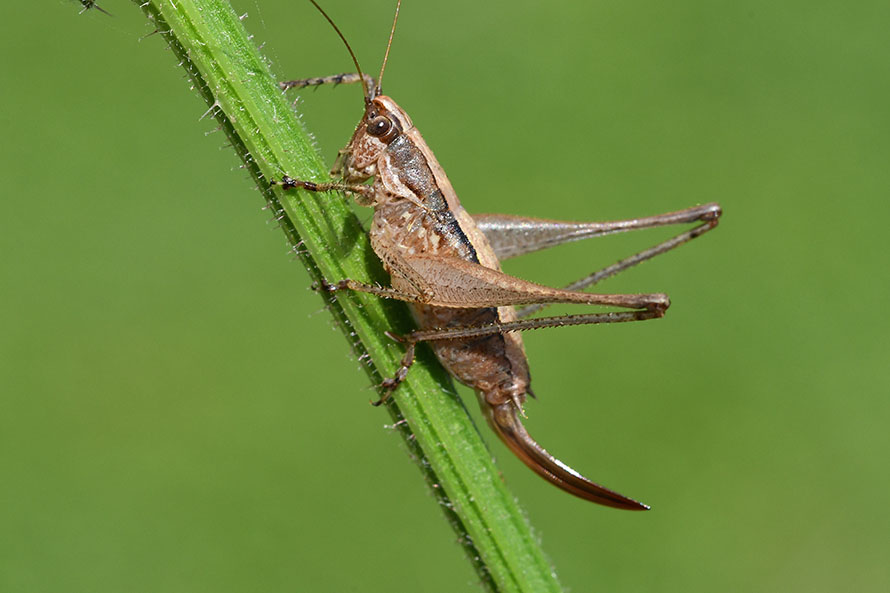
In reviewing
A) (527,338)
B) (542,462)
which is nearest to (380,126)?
(542,462)

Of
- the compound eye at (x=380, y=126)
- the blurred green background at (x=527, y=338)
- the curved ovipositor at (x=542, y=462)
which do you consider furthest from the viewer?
the blurred green background at (x=527, y=338)

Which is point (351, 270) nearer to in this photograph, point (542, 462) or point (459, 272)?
point (459, 272)

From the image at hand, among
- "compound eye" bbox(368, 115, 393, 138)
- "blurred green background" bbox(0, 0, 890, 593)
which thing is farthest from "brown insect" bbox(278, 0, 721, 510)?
"blurred green background" bbox(0, 0, 890, 593)

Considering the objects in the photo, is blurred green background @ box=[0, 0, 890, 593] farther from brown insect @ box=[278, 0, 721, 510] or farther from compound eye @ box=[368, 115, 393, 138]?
compound eye @ box=[368, 115, 393, 138]

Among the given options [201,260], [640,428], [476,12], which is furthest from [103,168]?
[640,428]

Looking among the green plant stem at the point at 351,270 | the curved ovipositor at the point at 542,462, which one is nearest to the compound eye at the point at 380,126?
the green plant stem at the point at 351,270

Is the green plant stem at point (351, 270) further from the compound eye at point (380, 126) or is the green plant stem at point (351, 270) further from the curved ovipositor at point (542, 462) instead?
the compound eye at point (380, 126)
